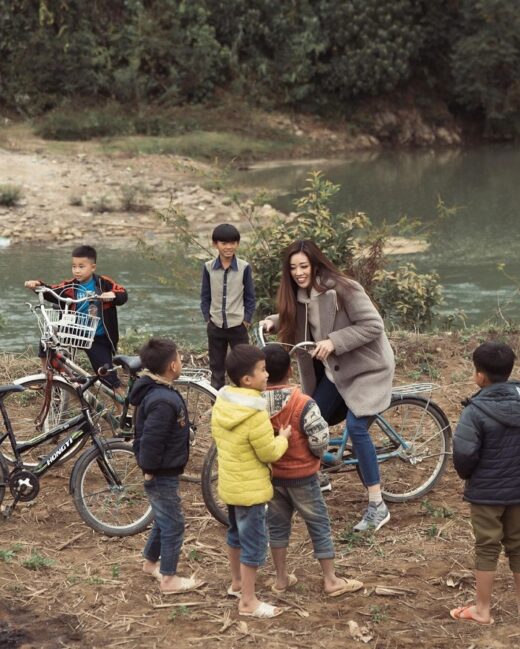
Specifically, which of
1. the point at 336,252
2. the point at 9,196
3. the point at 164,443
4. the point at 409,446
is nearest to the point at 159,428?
the point at 164,443

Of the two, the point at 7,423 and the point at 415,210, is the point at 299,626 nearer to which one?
the point at 7,423

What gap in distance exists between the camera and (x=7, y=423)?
529 centimetres

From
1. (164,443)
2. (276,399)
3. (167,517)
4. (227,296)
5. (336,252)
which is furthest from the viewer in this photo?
(336,252)

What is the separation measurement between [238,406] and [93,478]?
1447mm

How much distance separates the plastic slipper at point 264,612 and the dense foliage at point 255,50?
95.5 ft

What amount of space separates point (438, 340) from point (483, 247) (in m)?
11.4

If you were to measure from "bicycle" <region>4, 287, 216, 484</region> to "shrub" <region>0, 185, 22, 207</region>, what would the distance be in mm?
14715

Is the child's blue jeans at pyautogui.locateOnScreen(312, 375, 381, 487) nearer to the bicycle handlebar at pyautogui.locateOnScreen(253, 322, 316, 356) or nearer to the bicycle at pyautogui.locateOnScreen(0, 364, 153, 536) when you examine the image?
the bicycle handlebar at pyautogui.locateOnScreen(253, 322, 316, 356)

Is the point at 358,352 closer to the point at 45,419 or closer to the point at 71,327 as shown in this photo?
the point at 71,327

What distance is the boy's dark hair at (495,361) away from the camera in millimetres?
4082

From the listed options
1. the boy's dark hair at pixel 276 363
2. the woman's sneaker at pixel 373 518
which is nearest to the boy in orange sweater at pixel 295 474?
the boy's dark hair at pixel 276 363

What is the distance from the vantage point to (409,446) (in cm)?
553

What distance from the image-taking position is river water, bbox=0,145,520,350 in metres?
13.4

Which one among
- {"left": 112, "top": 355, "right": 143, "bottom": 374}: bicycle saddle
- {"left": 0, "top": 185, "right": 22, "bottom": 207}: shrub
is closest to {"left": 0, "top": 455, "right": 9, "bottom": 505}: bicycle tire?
{"left": 112, "top": 355, "right": 143, "bottom": 374}: bicycle saddle
